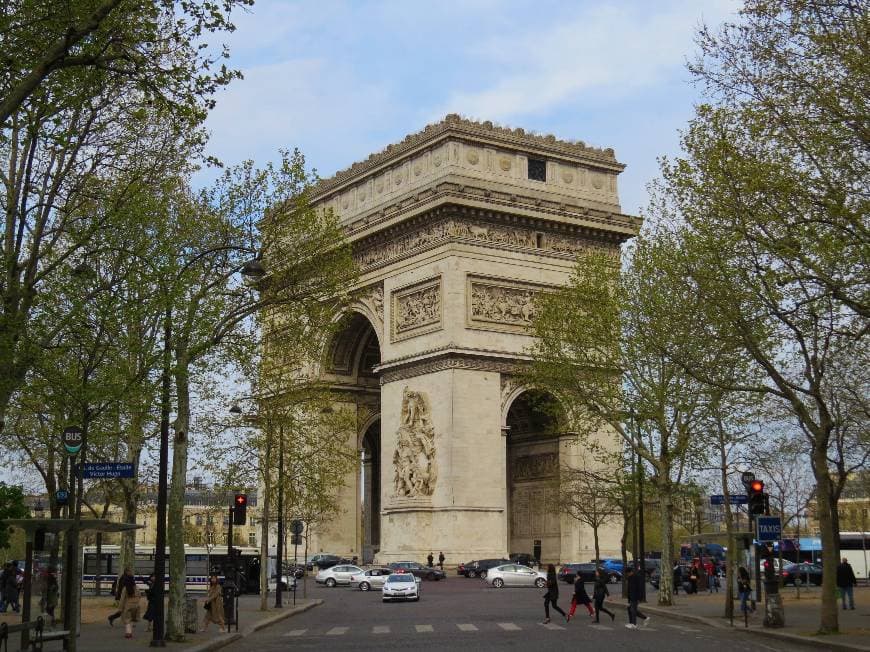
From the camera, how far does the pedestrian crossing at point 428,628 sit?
30819mm

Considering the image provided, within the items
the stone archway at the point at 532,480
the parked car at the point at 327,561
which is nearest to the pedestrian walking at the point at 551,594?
the stone archway at the point at 532,480

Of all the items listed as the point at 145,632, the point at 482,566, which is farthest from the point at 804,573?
the point at 145,632

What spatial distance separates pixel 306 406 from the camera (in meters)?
44.9

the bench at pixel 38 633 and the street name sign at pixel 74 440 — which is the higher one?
the street name sign at pixel 74 440

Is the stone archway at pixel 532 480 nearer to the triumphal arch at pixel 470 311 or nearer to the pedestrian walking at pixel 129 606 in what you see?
the triumphal arch at pixel 470 311

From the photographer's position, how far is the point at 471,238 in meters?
61.5

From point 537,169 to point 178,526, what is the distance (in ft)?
129

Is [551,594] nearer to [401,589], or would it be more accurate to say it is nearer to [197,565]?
[401,589]

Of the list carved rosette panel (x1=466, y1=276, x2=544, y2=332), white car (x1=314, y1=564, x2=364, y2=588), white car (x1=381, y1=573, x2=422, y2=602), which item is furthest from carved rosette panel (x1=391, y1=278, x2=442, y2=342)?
white car (x1=381, y1=573, x2=422, y2=602)

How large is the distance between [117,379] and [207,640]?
244 inches

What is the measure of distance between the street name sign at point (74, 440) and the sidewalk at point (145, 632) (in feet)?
14.3

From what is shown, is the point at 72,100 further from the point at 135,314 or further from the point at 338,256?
the point at 338,256

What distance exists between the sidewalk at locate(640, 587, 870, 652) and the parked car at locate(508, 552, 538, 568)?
10.8 meters

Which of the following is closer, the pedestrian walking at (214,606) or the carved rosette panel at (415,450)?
the pedestrian walking at (214,606)
